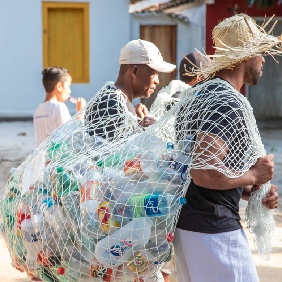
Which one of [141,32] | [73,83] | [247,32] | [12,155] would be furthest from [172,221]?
[141,32]

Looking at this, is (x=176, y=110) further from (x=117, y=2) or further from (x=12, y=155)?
(x=117, y=2)

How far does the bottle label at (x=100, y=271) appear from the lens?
6.63 ft

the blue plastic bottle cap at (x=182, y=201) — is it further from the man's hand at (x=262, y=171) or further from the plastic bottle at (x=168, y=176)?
the man's hand at (x=262, y=171)

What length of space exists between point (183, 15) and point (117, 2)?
233 centimetres

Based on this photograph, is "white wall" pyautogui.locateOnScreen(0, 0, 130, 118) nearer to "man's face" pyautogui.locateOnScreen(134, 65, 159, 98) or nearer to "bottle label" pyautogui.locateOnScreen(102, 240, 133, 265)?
"man's face" pyautogui.locateOnScreen(134, 65, 159, 98)

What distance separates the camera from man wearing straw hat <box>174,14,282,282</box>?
6.28 feet

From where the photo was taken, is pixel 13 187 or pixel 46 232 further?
pixel 13 187

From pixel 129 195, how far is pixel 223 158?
46cm

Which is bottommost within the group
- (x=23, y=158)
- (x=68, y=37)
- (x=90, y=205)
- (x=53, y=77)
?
(x=23, y=158)

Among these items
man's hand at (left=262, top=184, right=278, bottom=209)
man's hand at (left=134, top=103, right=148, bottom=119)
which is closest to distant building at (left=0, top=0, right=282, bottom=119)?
man's hand at (left=134, top=103, right=148, bottom=119)

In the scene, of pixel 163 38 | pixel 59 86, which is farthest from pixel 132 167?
A: pixel 163 38

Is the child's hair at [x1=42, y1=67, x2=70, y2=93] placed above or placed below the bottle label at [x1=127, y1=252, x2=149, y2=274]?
above

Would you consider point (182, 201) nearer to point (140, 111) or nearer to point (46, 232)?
point (46, 232)

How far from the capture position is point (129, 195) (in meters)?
2.01
